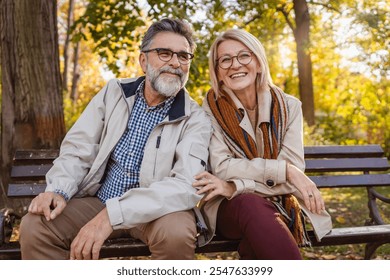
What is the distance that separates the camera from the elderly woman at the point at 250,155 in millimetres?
3170

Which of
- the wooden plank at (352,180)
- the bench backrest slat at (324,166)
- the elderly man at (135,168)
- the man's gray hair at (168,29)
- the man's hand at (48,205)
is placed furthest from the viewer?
the wooden plank at (352,180)

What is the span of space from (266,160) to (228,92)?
0.61 meters

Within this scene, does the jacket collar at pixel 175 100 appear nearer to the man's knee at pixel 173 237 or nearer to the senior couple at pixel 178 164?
the senior couple at pixel 178 164

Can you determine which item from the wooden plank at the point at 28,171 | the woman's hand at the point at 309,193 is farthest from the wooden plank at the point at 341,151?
the wooden plank at the point at 28,171

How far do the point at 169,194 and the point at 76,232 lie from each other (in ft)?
2.33

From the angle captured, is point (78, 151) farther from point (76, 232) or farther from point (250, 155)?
point (250, 155)

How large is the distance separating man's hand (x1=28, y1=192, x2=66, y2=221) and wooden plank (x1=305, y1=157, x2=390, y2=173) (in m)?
2.28

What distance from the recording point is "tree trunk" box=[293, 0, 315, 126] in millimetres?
13750

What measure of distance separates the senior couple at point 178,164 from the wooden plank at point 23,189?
1.93 ft

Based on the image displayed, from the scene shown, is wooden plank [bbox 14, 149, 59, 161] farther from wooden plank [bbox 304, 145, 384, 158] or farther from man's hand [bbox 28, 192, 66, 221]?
wooden plank [bbox 304, 145, 384, 158]

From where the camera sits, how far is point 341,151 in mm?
4523

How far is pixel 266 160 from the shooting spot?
335cm

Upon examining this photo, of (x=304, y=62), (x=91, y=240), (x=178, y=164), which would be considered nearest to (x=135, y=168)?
(x=178, y=164)

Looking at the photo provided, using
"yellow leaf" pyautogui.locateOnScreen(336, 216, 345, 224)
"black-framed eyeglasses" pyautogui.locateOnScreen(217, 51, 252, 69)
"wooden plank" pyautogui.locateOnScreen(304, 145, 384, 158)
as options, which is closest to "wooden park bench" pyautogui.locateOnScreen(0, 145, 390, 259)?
"wooden plank" pyautogui.locateOnScreen(304, 145, 384, 158)
